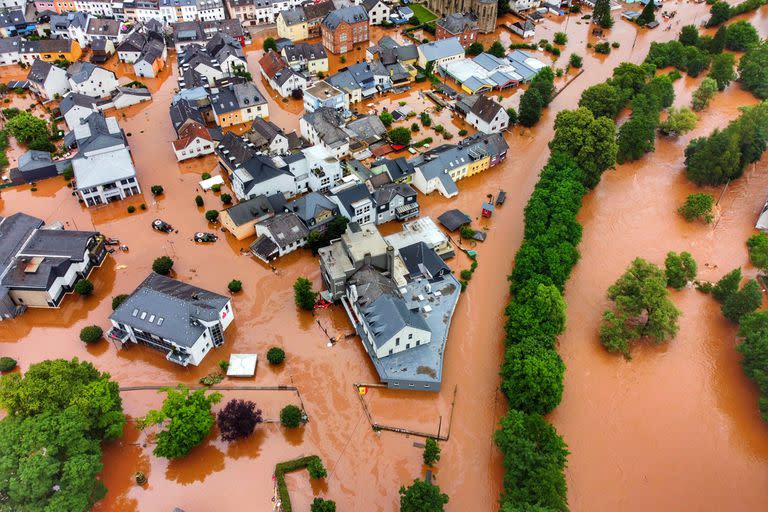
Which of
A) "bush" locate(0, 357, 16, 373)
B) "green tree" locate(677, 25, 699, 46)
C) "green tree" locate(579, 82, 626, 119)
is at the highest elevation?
"green tree" locate(677, 25, 699, 46)

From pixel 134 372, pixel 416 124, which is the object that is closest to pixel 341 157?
pixel 416 124

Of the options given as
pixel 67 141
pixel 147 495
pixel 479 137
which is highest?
pixel 479 137

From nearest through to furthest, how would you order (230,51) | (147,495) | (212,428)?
(147,495)
(212,428)
(230,51)

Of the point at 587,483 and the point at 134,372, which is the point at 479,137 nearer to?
the point at 587,483

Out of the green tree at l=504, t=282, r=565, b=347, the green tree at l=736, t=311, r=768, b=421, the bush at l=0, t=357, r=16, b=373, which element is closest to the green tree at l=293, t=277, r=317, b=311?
the green tree at l=504, t=282, r=565, b=347

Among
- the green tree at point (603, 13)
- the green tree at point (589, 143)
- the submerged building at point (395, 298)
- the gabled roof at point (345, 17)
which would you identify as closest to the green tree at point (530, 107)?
the green tree at point (589, 143)

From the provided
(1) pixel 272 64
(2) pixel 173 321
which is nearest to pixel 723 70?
(1) pixel 272 64

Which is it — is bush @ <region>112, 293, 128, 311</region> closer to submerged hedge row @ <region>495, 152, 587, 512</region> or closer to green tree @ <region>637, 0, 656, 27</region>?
submerged hedge row @ <region>495, 152, 587, 512</region>
